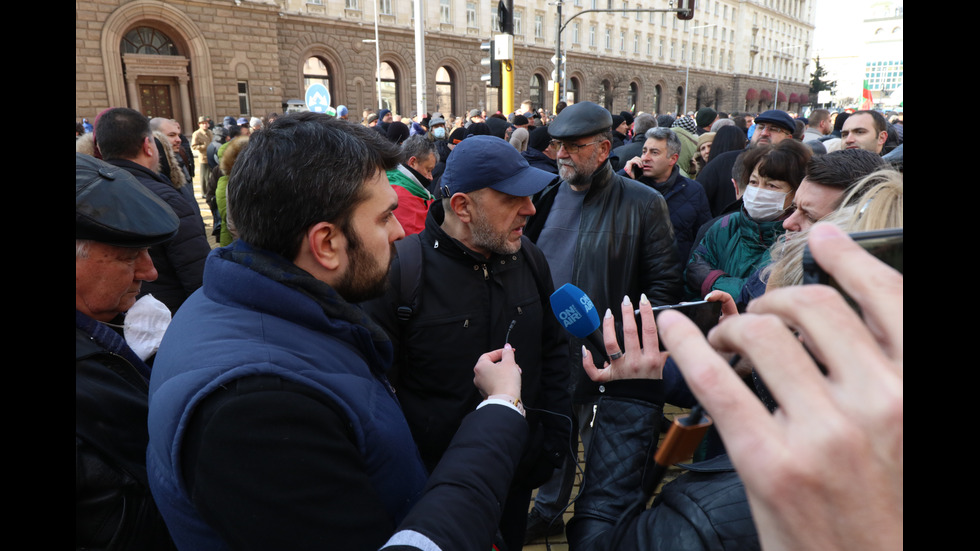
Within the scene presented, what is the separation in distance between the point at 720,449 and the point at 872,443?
74.6 inches

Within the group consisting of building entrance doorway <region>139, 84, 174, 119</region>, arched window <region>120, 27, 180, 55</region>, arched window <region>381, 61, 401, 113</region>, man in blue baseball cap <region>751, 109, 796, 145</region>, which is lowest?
man in blue baseball cap <region>751, 109, 796, 145</region>

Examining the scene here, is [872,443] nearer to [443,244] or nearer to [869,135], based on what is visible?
[443,244]

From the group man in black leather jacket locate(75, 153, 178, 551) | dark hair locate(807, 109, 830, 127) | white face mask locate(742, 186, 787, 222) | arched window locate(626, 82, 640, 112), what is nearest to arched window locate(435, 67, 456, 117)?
arched window locate(626, 82, 640, 112)

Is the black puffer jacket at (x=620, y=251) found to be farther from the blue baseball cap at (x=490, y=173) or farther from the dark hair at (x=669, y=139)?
the dark hair at (x=669, y=139)

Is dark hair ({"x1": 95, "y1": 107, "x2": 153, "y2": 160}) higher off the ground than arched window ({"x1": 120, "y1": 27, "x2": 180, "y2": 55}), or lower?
lower

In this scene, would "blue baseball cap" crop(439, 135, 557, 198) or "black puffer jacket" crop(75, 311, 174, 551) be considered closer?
"black puffer jacket" crop(75, 311, 174, 551)

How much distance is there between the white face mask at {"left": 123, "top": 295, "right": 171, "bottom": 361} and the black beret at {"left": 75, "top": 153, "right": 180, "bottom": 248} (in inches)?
15.3

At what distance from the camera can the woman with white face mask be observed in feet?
9.94

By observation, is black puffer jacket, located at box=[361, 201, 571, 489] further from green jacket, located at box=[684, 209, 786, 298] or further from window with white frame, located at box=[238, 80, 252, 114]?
window with white frame, located at box=[238, 80, 252, 114]

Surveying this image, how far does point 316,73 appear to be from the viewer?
84.2ft

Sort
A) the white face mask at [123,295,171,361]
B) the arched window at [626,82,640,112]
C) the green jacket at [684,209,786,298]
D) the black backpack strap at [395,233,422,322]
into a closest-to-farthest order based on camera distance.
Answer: the white face mask at [123,295,171,361]
the black backpack strap at [395,233,422,322]
the green jacket at [684,209,786,298]
the arched window at [626,82,640,112]

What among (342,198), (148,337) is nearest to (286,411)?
(342,198)

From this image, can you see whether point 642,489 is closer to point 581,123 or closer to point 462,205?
point 462,205

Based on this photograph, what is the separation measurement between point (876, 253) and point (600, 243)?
2.55 m
